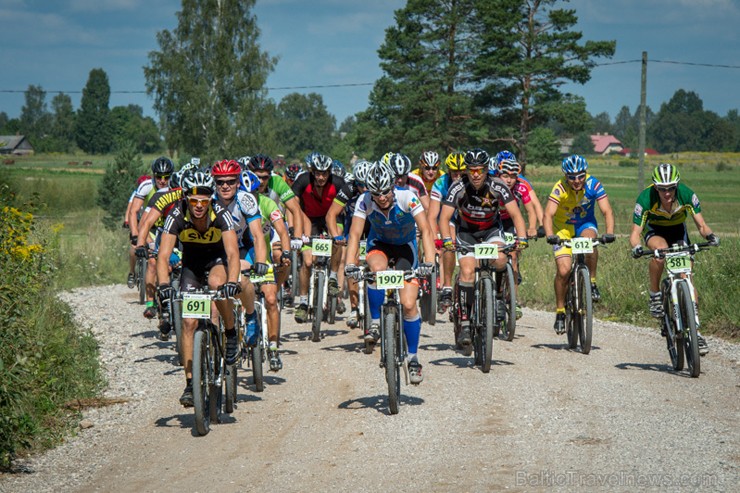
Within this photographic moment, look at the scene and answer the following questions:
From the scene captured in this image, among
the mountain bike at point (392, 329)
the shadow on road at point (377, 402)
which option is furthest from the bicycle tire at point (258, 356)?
the mountain bike at point (392, 329)

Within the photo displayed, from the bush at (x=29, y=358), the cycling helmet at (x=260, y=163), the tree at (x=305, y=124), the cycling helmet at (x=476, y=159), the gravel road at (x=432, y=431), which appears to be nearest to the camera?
the gravel road at (x=432, y=431)

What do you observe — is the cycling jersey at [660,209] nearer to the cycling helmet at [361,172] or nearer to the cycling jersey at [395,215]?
the cycling jersey at [395,215]

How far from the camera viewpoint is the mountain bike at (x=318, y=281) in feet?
45.6

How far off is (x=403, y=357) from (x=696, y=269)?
28.7 ft

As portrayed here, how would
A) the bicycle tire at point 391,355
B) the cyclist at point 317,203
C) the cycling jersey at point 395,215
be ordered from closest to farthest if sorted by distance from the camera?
the bicycle tire at point 391,355 < the cycling jersey at point 395,215 < the cyclist at point 317,203

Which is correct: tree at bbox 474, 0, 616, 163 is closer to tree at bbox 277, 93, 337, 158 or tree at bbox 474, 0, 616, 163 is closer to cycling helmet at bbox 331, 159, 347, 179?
cycling helmet at bbox 331, 159, 347, 179

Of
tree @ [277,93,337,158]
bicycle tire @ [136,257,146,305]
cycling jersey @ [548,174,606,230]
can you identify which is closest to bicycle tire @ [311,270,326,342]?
cycling jersey @ [548,174,606,230]

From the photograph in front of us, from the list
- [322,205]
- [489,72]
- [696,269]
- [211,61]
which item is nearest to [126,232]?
[322,205]

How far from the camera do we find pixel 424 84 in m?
55.2

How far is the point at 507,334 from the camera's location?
12828 mm

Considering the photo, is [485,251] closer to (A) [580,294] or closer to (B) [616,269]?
(A) [580,294]

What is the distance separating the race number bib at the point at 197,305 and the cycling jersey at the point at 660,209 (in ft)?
17.7

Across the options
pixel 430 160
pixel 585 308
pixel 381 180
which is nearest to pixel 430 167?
pixel 430 160

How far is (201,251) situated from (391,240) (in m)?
2.08
